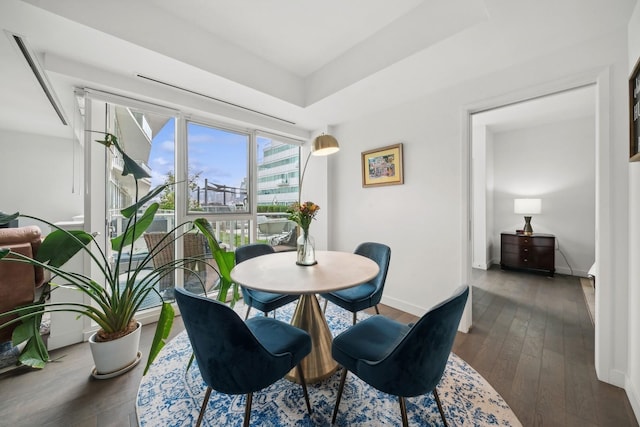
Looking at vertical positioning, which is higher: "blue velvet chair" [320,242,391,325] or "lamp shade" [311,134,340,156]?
"lamp shade" [311,134,340,156]

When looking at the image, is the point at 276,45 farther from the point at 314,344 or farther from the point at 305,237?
the point at 314,344

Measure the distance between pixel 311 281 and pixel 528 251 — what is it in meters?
4.56

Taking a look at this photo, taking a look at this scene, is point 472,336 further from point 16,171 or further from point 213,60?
point 16,171

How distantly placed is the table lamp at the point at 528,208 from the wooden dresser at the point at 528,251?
0.15 m

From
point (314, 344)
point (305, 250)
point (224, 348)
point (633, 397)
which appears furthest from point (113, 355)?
point (633, 397)

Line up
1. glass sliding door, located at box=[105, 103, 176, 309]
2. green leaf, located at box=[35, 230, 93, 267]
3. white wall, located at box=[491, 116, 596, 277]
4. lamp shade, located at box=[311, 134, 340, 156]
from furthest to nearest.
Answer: white wall, located at box=[491, 116, 596, 277], glass sliding door, located at box=[105, 103, 176, 309], lamp shade, located at box=[311, 134, 340, 156], green leaf, located at box=[35, 230, 93, 267]

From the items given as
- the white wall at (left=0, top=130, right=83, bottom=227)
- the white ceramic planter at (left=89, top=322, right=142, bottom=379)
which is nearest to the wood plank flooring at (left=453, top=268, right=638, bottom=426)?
the white ceramic planter at (left=89, top=322, right=142, bottom=379)

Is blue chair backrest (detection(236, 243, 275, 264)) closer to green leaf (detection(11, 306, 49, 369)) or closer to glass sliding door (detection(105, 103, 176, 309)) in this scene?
glass sliding door (detection(105, 103, 176, 309))

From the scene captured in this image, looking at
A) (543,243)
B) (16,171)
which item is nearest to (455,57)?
(543,243)

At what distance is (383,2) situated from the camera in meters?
1.83

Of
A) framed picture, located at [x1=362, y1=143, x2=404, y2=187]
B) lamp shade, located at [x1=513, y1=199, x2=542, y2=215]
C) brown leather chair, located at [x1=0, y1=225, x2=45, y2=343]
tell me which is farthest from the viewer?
lamp shade, located at [x1=513, y1=199, x2=542, y2=215]

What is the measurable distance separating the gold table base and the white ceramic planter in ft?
4.05

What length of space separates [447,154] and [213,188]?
2.78 metres

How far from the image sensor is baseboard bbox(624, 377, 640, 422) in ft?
4.51
